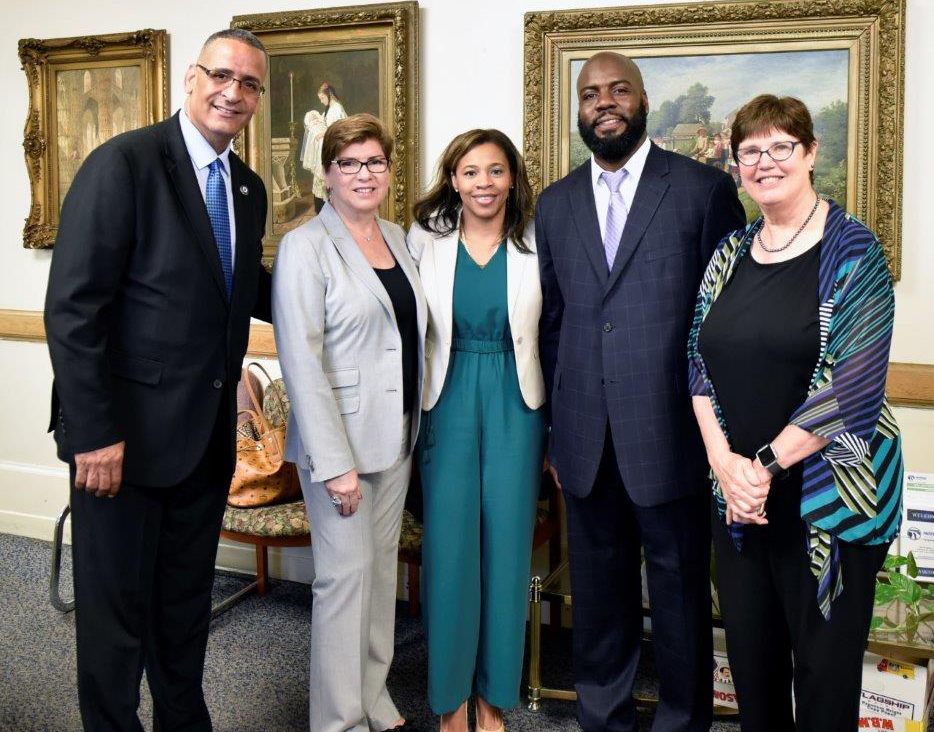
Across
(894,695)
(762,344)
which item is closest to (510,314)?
(762,344)

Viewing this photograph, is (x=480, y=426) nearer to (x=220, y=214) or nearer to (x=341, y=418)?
(x=341, y=418)

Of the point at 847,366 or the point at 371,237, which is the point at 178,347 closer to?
the point at 371,237

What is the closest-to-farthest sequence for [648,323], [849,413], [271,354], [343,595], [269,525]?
1. [849,413]
2. [648,323]
3. [343,595]
4. [269,525]
5. [271,354]

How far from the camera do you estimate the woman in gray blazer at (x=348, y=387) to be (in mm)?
2281

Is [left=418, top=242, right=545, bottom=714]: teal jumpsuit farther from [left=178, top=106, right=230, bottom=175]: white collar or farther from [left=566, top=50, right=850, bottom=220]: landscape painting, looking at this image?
[left=566, top=50, right=850, bottom=220]: landscape painting

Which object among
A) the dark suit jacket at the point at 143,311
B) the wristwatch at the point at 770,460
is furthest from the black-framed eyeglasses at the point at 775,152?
the dark suit jacket at the point at 143,311

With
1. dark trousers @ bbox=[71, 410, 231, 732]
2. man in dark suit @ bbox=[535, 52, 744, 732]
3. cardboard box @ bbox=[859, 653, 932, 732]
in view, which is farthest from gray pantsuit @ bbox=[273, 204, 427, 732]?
Answer: cardboard box @ bbox=[859, 653, 932, 732]

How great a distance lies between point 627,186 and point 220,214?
3.46ft

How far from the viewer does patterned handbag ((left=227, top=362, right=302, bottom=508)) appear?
3.33 metres

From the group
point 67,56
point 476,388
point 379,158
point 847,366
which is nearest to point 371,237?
point 379,158

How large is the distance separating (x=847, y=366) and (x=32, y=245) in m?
3.66

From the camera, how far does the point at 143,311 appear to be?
2016 mm

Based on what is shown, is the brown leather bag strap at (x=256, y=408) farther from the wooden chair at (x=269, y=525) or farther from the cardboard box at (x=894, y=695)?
the cardboard box at (x=894, y=695)

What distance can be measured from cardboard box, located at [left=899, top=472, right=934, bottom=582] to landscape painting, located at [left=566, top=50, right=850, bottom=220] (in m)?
0.97
